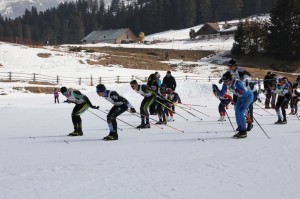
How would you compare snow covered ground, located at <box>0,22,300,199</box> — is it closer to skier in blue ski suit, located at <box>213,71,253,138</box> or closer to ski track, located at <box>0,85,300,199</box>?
ski track, located at <box>0,85,300,199</box>

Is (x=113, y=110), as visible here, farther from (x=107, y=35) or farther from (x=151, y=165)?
(x=107, y=35)

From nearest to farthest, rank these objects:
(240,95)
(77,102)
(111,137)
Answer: (240,95) → (111,137) → (77,102)

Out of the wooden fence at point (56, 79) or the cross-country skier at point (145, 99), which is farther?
the wooden fence at point (56, 79)

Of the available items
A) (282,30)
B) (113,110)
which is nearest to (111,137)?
(113,110)

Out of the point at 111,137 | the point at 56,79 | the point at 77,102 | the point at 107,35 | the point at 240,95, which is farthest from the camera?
the point at 107,35

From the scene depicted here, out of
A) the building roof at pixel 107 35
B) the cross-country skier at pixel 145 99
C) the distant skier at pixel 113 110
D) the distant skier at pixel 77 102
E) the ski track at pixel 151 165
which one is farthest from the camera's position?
the building roof at pixel 107 35

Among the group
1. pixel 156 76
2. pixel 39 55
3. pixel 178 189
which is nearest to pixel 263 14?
pixel 39 55

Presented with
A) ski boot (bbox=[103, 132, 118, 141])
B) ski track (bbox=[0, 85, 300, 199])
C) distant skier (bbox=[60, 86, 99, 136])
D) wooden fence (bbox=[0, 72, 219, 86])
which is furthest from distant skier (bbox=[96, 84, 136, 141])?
wooden fence (bbox=[0, 72, 219, 86])

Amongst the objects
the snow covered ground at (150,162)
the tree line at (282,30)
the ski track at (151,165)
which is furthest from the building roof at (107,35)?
the ski track at (151,165)

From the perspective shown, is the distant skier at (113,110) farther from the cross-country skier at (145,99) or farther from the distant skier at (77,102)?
the cross-country skier at (145,99)

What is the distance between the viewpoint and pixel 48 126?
1291cm

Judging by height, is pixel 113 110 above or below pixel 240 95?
below

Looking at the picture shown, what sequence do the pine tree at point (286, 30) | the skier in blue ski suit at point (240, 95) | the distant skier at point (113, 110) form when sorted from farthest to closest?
the pine tree at point (286, 30) → the distant skier at point (113, 110) → the skier in blue ski suit at point (240, 95)

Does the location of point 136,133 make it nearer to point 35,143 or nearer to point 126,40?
point 35,143
